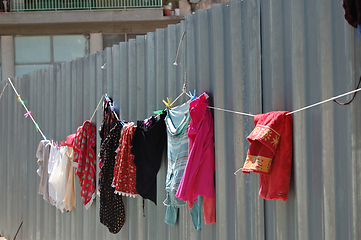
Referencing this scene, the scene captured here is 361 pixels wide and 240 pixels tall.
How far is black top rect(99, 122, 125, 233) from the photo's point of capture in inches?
174

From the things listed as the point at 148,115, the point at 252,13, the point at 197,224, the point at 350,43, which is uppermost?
the point at 252,13

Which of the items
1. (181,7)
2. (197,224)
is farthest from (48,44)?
(197,224)

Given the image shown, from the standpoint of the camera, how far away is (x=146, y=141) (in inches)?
154

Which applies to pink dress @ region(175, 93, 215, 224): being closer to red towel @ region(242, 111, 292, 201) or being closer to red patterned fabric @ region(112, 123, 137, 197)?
red towel @ region(242, 111, 292, 201)

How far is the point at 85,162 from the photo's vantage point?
16.8ft

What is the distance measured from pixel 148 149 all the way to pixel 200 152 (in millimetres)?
822

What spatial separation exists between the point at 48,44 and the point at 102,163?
42.8 feet

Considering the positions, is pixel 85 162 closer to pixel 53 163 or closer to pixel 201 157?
pixel 53 163

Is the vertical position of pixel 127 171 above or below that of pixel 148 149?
below

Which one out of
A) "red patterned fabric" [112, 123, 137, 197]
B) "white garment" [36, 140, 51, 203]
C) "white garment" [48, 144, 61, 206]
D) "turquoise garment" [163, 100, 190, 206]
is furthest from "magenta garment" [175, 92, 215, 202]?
"white garment" [36, 140, 51, 203]

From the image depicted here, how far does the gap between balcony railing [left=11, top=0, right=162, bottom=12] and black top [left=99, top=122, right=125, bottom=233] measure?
1313 cm

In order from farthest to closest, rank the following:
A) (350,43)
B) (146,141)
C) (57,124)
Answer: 1. (57,124)
2. (146,141)
3. (350,43)

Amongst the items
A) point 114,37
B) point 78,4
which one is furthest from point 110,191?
point 78,4

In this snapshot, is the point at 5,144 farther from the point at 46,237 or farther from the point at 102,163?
the point at 102,163
